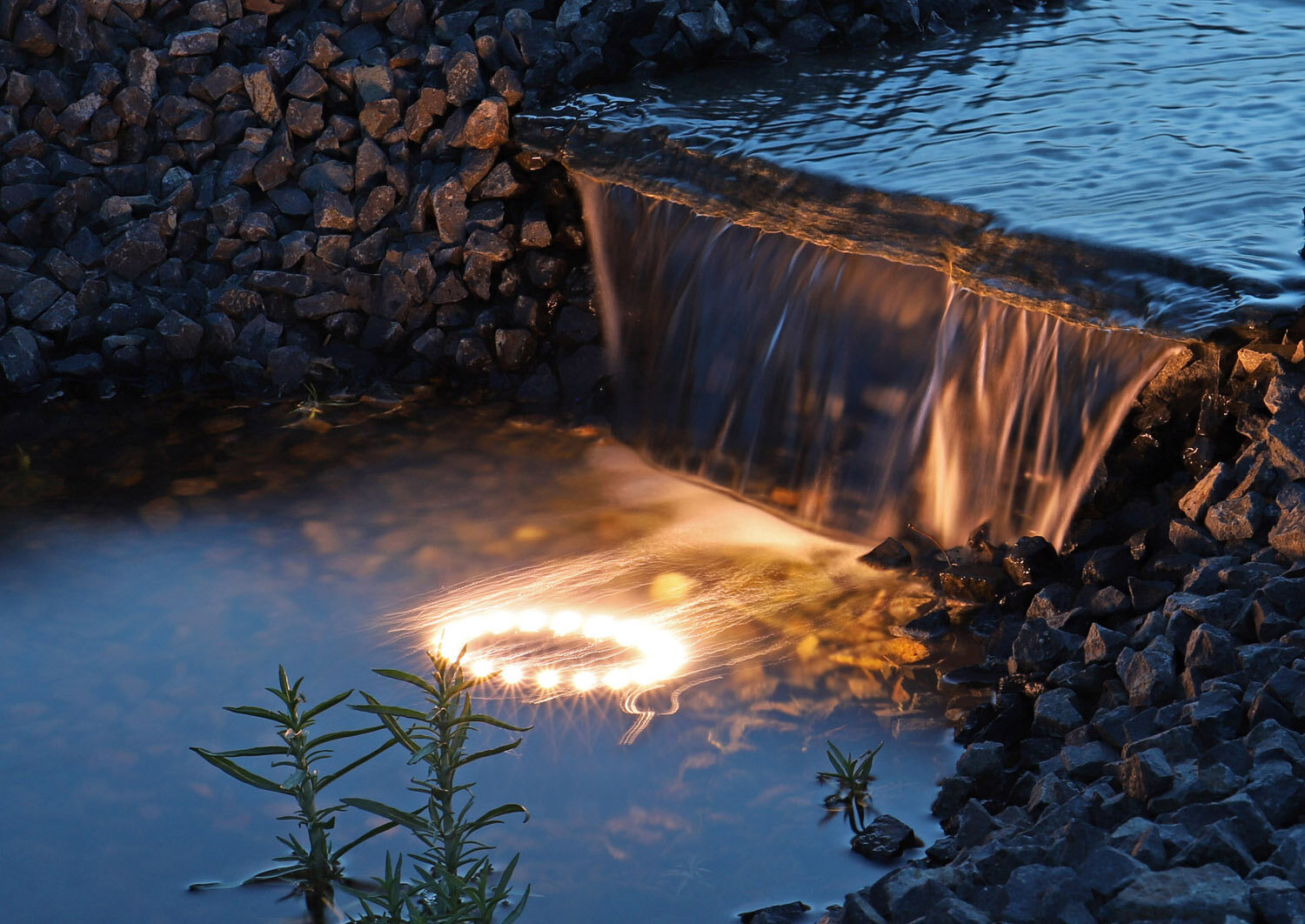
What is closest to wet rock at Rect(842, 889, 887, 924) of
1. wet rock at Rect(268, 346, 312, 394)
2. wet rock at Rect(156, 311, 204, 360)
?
wet rock at Rect(268, 346, 312, 394)

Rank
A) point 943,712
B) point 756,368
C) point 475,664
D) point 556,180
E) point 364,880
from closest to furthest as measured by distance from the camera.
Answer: point 364,880 < point 943,712 < point 475,664 < point 756,368 < point 556,180

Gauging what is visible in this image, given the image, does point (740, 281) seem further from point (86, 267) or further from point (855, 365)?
point (86, 267)

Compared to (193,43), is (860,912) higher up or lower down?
lower down

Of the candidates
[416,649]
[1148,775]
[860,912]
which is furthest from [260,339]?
[1148,775]

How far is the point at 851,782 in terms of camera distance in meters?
2.82

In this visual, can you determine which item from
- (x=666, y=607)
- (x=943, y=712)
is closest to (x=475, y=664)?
(x=666, y=607)

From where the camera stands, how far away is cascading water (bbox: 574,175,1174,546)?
3527mm

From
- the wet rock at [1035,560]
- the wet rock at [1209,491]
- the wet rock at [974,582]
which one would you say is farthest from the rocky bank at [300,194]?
the wet rock at [1209,491]

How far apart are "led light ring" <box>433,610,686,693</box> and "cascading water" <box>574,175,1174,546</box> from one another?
2.83ft

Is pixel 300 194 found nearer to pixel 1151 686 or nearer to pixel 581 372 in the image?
pixel 581 372

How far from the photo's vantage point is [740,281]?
445 centimetres

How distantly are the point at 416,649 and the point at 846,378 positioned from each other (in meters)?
1.55

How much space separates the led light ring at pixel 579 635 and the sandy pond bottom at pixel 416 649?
4cm

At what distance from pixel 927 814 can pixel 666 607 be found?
1062 mm
